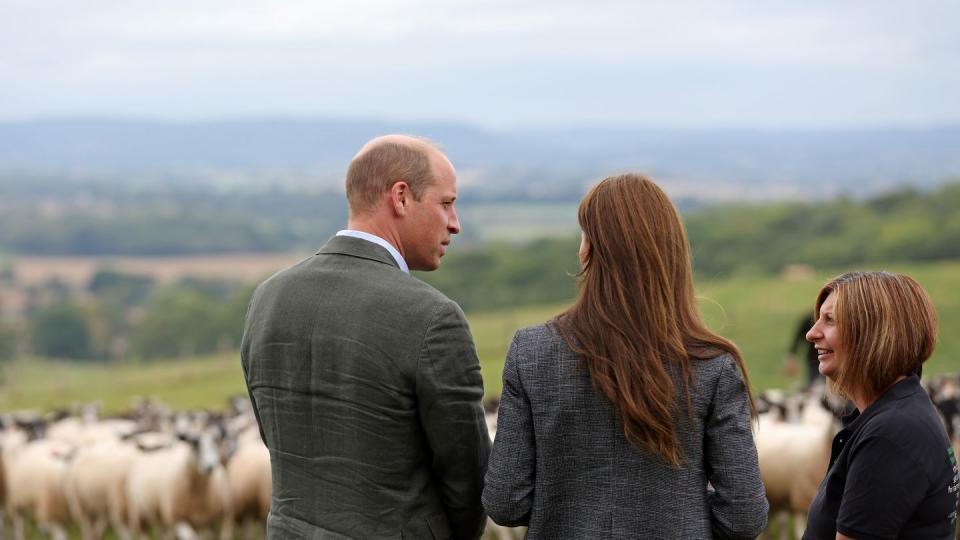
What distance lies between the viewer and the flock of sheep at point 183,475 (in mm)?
9930

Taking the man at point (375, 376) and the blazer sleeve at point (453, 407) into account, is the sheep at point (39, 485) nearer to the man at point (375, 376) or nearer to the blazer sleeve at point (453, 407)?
the man at point (375, 376)

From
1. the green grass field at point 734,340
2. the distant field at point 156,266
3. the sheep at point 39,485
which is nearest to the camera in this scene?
the sheep at point 39,485

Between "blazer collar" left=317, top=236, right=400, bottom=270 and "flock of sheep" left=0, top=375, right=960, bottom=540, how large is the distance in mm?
5927

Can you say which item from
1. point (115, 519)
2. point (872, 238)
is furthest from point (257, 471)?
point (872, 238)

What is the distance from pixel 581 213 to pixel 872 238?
71.3 metres

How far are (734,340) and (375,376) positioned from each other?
25597 mm

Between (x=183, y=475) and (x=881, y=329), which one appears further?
(x=183, y=475)

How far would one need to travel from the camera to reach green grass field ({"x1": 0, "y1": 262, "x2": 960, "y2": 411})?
27.9m

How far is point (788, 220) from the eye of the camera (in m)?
80.1

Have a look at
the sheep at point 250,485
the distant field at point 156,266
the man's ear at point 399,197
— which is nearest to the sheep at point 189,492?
the sheep at point 250,485

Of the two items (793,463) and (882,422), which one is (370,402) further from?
(793,463)

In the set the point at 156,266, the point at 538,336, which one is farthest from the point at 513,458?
the point at 156,266

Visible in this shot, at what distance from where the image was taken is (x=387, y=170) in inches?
143

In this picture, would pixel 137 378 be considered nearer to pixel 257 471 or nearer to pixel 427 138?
pixel 257 471
